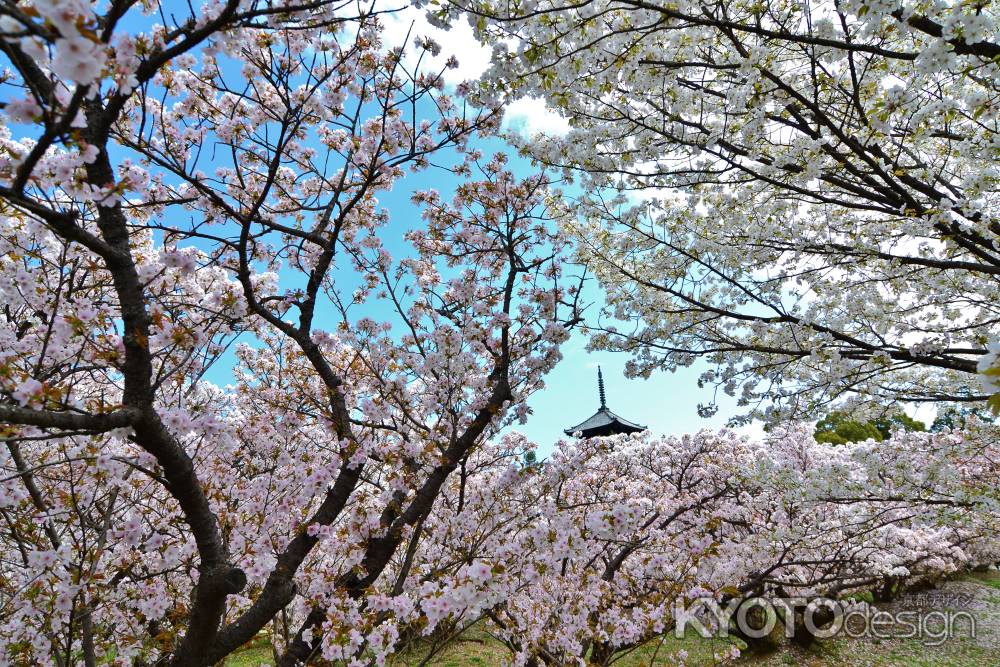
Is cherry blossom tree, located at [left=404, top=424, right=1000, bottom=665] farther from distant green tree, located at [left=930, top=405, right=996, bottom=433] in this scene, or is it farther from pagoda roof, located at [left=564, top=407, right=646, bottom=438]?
pagoda roof, located at [left=564, top=407, right=646, bottom=438]

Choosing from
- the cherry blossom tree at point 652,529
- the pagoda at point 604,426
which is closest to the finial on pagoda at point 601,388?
the pagoda at point 604,426

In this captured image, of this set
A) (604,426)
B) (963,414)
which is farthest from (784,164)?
(604,426)

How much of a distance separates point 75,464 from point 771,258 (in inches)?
284

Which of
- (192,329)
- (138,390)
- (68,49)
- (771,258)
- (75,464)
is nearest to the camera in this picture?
(68,49)

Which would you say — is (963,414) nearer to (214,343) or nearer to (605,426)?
(214,343)

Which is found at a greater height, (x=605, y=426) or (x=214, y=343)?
(x=605, y=426)

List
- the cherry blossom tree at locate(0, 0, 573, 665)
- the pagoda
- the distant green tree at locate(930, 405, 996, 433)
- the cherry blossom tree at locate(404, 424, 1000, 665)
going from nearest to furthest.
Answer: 1. the cherry blossom tree at locate(0, 0, 573, 665)
2. the cherry blossom tree at locate(404, 424, 1000, 665)
3. the distant green tree at locate(930, 405, 996, 433)
4. the pagoda

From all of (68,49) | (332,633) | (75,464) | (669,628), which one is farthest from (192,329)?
(669,628)

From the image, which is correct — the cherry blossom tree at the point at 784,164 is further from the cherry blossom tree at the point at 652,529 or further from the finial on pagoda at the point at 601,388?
the finial on pagoda at the point at 601,388

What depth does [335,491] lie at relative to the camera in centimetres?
415

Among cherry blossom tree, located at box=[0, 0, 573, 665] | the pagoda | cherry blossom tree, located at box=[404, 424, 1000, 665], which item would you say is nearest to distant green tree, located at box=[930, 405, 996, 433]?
cherry blossom tree, located at box=[404, 424, 1000, 665]

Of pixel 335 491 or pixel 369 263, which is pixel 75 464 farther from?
pixel 369 263

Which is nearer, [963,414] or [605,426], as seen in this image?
[963,414]

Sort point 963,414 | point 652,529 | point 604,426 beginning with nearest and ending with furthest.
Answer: point 963,414 → point 652,529 → point 604,426
